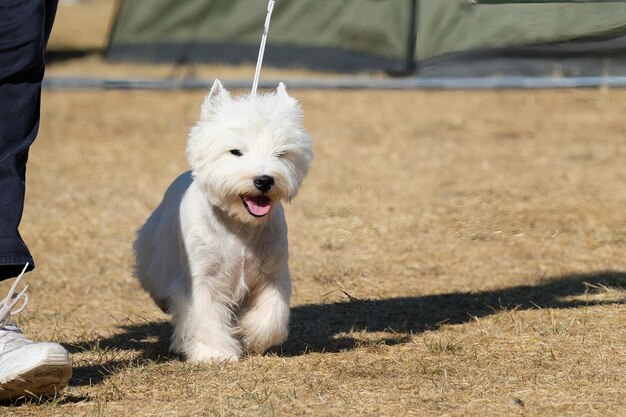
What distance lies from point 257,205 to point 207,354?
0.66 meters

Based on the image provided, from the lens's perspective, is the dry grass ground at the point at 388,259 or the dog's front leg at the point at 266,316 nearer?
the dry grass ground at the point at 388,259

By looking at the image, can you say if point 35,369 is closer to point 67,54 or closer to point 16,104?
point 16,104

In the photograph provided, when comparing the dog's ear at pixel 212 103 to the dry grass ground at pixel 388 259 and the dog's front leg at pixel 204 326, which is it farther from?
the dry grass ground at pixel 388 259

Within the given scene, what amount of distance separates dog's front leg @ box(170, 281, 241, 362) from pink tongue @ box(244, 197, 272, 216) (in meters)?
0.41

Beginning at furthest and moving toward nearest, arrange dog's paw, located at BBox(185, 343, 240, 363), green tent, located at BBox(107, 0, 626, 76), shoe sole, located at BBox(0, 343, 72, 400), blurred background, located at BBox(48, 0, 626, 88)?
green tent, located at BBox(107, 0, 626, 76)
blurred background, located at BBox(48, 0, 626, 88)
dog's paw, located at BBox(185, 343, 240, 363)
shoe sole, located at BBox(0, 343, 72, 400)

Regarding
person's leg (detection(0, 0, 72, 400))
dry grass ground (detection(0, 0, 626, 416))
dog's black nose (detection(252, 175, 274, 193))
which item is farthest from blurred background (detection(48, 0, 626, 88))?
person's leg (detection(0, 0, 72, 400))

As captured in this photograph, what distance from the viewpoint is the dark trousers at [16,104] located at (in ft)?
13.2

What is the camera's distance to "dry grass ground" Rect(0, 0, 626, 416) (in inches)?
159

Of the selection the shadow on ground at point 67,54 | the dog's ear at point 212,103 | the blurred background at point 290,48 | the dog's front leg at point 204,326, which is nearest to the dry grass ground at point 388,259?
the dog's front leg at point 204,326

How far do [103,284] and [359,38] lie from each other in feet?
18.9

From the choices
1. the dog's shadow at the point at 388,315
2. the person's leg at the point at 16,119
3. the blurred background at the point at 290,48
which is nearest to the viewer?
the person's leg at the point at 16,119

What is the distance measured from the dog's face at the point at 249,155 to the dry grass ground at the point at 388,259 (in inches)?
27.1

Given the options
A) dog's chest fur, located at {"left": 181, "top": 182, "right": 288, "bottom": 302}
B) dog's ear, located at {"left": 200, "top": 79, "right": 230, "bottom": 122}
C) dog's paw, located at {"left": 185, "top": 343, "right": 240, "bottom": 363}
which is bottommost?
dog's paw, located at {"left": 185, "top": 343, "right": 240, "bottom": 363}

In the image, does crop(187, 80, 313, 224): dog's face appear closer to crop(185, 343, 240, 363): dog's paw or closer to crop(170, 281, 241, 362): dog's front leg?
crop(170, 281, 241, 362): dog's front leg
